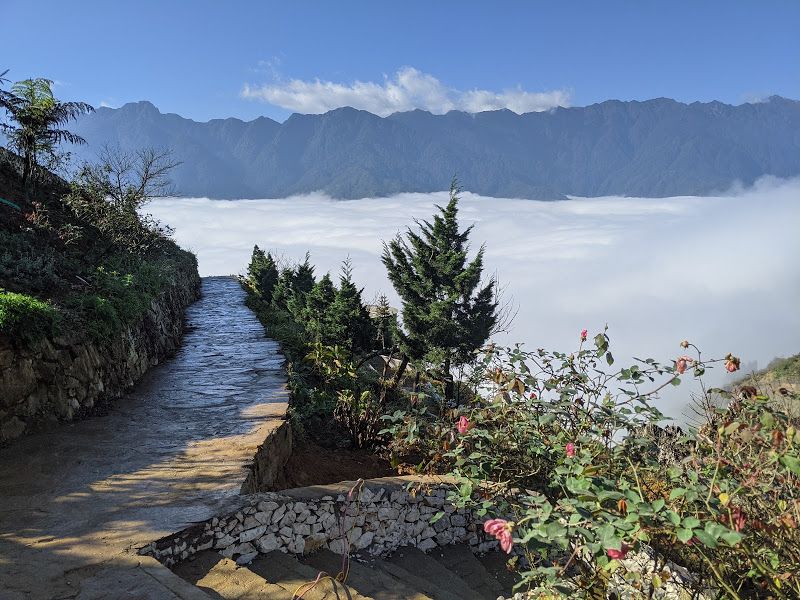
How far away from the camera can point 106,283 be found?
977cm

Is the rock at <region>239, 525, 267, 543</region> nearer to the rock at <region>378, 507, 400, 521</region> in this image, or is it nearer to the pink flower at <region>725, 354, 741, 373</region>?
the rock at <region>378, 507, 400, 521</region>

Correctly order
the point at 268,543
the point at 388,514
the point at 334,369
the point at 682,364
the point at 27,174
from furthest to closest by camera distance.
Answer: the point at 27,174 < the point at 334,369 < the point at 388,514 < the point at 268,543 < the point at 682,364

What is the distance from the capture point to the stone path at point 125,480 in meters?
3.68

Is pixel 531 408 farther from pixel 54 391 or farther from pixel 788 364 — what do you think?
pixel 788 364

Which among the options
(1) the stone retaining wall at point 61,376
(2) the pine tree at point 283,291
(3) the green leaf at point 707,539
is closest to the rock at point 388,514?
(3) the green leaf at point 707,539

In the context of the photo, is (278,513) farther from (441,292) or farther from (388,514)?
(441,292)

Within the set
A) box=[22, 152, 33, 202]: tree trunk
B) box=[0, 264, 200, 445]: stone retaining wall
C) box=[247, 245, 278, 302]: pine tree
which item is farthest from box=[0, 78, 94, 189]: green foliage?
box=[247, 245, 278, 302]: pine tree

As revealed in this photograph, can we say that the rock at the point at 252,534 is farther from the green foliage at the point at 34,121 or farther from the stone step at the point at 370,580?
the green foliage at the point at 34,121

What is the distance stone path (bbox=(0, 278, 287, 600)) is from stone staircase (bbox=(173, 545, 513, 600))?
55 centimetres

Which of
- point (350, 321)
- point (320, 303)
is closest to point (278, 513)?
point (350, 321)

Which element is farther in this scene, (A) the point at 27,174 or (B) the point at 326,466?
(A) the point at 27,174

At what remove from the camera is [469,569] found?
20.4ft

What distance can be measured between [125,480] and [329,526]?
2.33 metres

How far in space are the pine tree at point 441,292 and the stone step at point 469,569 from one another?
12.5 metres
